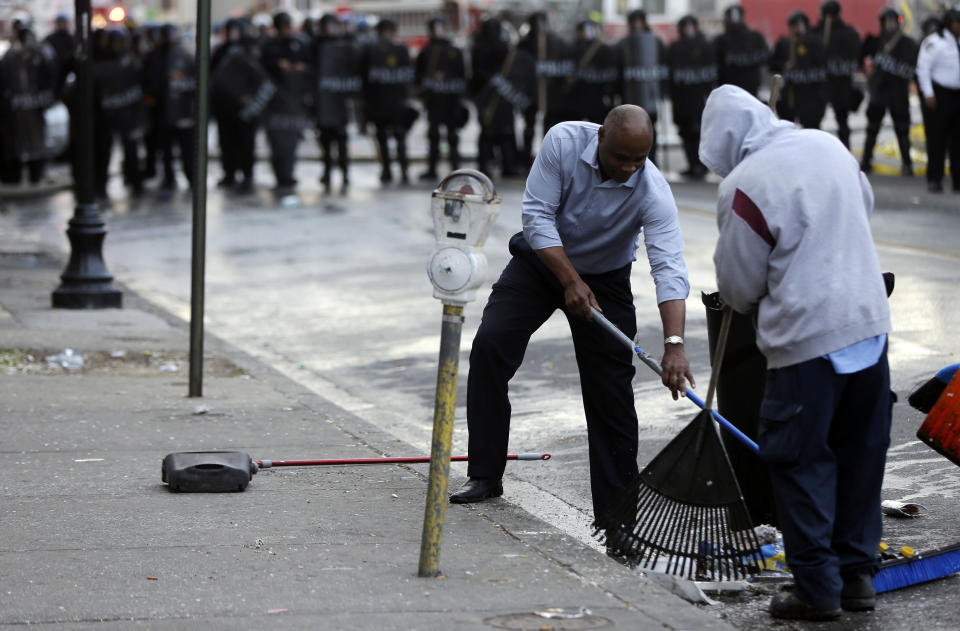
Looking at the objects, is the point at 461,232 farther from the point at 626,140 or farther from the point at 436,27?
the point at 436,27

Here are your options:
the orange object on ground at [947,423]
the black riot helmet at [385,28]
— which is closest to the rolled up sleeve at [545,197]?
the orange object on ground at [947,423]

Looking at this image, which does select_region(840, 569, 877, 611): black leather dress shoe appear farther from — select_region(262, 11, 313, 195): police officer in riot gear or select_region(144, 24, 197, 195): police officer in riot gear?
select_region(144, 24, 197, 195): police officer in riot gear

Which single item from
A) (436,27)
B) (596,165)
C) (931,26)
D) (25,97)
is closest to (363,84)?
(436,27)

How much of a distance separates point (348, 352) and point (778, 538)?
16.5 feet

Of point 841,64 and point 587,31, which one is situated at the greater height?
point 587,31

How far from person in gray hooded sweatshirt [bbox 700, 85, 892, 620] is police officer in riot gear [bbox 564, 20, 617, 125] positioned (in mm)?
16283

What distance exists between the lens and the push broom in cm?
521

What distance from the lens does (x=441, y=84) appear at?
70.4 ft

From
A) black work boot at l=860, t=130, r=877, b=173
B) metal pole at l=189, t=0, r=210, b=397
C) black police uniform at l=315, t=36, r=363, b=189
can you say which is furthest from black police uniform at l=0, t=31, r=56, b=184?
metal pole at l=189, t=0, r=210, b=397

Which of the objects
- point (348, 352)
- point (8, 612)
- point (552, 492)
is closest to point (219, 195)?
point (348, 352)

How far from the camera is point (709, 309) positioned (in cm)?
576

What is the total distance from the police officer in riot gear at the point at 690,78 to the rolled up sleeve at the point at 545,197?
49.3ft

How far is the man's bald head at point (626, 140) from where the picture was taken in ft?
18.4

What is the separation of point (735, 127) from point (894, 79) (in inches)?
Result: 597
